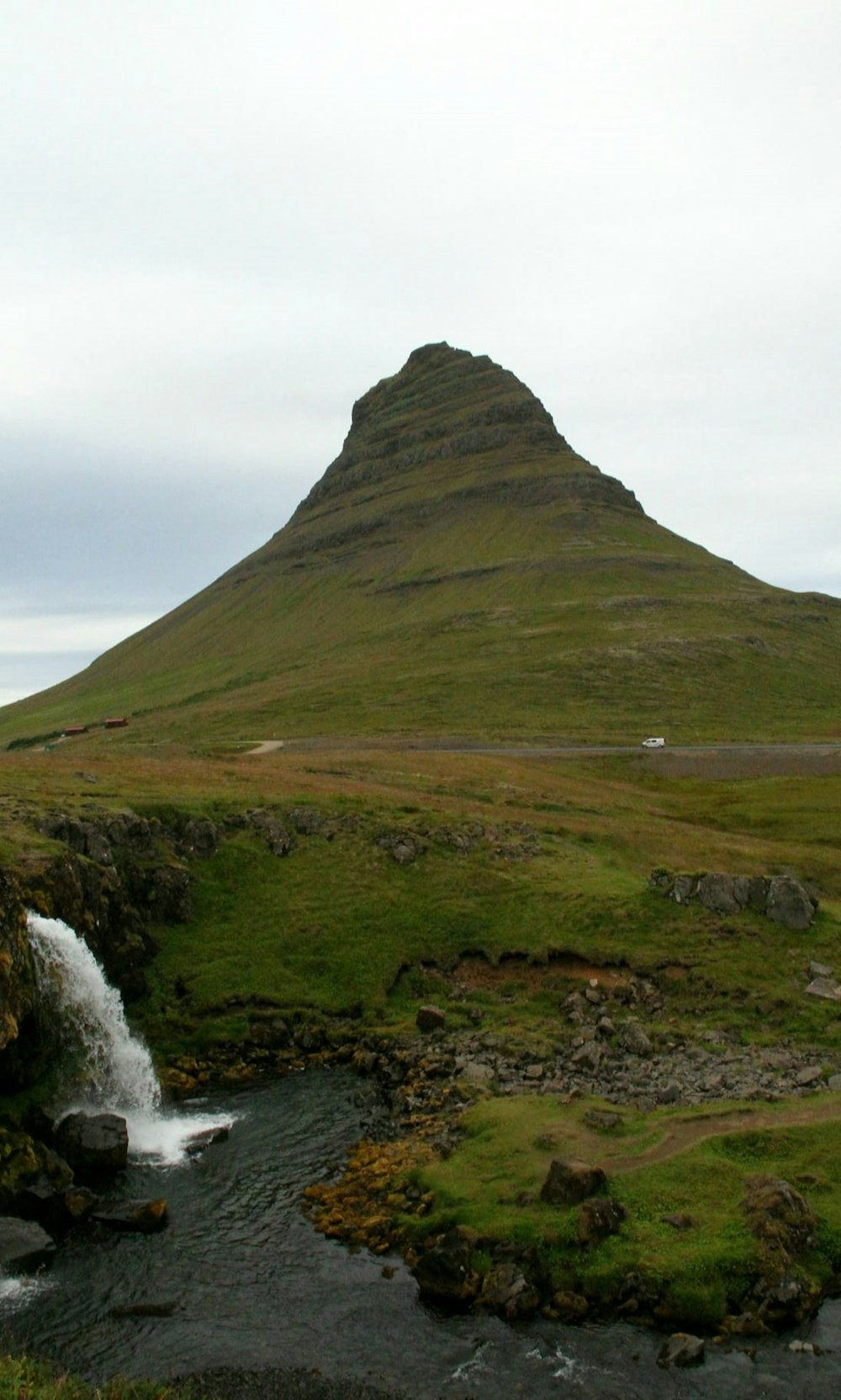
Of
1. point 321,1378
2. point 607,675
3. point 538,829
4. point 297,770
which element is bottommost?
point 321,1378

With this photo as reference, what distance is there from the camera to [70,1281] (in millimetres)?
26781

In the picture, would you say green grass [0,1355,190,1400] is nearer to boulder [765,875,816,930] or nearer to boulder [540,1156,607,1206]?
boulder [540,1156,607,1206]

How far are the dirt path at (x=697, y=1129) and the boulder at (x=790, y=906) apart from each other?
45.8ft

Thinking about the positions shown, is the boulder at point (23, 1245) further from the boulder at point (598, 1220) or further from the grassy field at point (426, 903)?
the boulder at point (598, 1220)

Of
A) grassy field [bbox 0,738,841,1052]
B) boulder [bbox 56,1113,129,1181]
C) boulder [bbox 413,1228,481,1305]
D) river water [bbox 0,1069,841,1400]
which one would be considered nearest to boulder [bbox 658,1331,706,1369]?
river water [bbox 0,1069,841,1400]

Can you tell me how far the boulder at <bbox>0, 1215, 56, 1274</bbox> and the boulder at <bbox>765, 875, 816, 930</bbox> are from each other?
33677 mm

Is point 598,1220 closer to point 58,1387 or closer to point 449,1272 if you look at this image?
point 449,1272

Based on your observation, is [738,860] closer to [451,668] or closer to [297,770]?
[297,770]

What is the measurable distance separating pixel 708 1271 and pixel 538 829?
128 ft

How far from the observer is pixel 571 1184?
92.5ft

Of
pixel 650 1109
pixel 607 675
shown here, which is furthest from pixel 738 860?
pixel 607 675

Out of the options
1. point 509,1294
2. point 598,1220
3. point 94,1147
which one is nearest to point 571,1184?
point 598,1220

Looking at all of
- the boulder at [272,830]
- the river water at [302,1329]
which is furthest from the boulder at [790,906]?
the boulder at [272,830]

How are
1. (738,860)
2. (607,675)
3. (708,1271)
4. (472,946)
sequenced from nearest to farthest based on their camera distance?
(708,1271) → (472,946) → (738,860) → (607,675)
